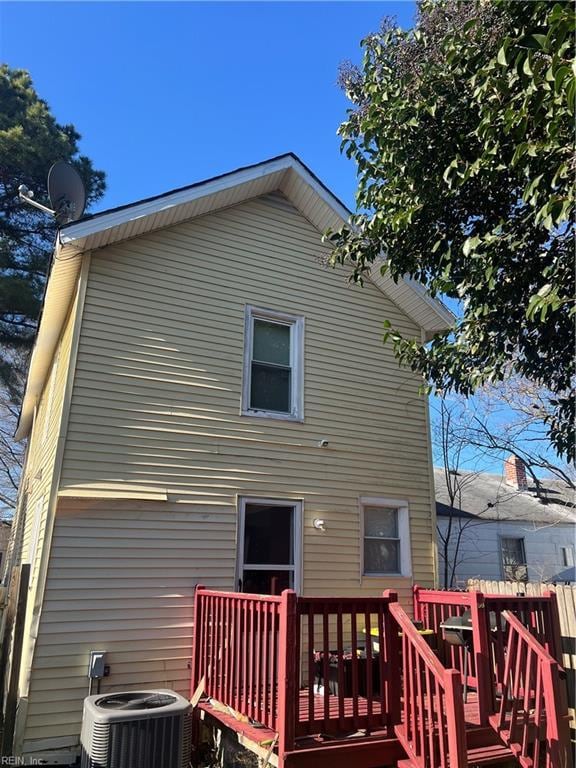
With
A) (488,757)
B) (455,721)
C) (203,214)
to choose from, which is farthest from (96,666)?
(203,214)

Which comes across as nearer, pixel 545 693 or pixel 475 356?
pixel 545 693

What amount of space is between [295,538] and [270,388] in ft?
6.89

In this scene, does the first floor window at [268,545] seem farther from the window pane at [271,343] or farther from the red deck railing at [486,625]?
the window pane at [271,343]

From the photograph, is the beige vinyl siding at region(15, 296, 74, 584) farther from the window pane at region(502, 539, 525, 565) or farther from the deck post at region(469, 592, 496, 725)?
the window pane at region(502, 539, 525, 565)

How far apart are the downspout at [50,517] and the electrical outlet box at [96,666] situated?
575 mm

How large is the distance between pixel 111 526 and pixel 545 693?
181 inches

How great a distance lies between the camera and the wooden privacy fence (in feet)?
21.2

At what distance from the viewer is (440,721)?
13.6 ft

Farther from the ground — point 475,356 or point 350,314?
point 350,314

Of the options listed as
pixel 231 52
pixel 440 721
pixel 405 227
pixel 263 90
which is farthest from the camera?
pixel 263 90

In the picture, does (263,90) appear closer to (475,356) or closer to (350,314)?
(350,314)

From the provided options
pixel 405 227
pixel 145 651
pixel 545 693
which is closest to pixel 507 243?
pixel 405 227

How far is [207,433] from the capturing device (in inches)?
287

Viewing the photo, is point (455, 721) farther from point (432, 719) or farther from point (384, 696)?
point (384, 696)
